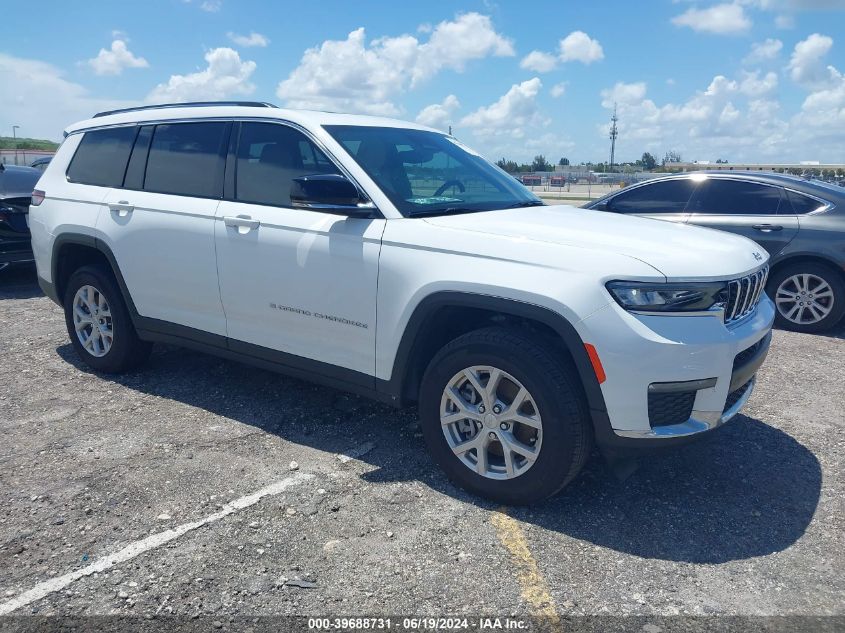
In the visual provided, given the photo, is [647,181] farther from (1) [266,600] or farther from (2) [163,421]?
(1) [266,600]

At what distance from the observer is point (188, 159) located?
4645 millimetres

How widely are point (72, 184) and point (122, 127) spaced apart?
0.65 meters

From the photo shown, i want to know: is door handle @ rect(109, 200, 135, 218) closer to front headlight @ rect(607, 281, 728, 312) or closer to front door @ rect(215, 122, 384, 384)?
front door @ rect(215, 122, 384, 384)

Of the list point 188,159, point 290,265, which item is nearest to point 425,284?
point 290,265

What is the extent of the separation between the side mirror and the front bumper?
1385 mm

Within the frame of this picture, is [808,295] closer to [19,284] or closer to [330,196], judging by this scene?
[330,196]

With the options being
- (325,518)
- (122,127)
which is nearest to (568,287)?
(325,518)

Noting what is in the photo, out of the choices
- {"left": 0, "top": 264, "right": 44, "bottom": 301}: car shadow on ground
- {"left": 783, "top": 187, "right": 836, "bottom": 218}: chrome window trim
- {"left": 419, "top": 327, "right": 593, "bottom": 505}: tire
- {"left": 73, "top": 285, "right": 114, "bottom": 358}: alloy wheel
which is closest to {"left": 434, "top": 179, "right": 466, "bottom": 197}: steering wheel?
{"left": 419, "top": 327, "right": 593, "bottom": 505}: tire

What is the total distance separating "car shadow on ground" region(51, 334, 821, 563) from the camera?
3.26 meters

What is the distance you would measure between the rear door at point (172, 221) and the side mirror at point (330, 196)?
37.5 inches

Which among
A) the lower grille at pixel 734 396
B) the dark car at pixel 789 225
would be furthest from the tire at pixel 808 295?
the lower grille at pixel 734 396

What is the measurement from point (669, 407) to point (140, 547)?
2.45 metres

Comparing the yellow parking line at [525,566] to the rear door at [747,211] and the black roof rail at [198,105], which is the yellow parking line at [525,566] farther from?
the rear door at [747,211]

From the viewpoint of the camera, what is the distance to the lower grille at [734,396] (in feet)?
10.9
